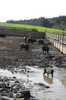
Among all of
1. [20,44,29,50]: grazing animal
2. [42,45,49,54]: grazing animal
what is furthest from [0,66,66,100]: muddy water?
[20,44,29,50]: grazing animal

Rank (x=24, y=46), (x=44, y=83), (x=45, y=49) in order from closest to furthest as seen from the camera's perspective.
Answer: (x=44, y=83), (x=45, y=49), (x=24, y=46)

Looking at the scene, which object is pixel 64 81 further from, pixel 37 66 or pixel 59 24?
Answer: pixel 59 24

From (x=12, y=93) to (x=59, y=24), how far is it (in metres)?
114

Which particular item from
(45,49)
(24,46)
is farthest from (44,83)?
(24,46)

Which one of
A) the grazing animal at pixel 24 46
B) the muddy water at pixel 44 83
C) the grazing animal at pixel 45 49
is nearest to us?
the muddy water at pixel 44 83

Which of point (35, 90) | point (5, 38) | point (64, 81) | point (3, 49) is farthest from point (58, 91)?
point (5, 38)

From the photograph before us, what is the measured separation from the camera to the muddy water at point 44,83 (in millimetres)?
36906

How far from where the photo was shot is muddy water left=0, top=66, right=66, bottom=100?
36906mm

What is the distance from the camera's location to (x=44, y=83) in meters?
44.1

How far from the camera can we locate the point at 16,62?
6494cm

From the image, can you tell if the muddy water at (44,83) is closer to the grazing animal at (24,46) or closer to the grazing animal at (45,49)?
the grazing animal at (45,49)

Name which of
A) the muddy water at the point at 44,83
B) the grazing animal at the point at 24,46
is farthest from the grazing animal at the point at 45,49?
Result: the muddy water at the point at 44,83

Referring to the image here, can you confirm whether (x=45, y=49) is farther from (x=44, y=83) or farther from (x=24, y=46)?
(x=44, y=83)

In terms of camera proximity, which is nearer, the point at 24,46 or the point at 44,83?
the point at 44,83
